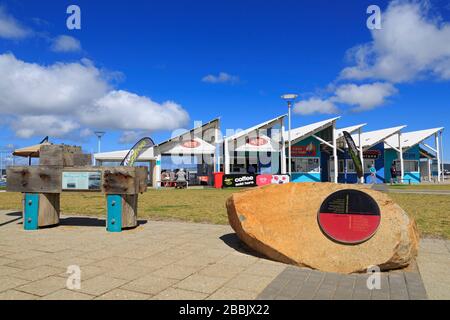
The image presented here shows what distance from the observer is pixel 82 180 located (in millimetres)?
8297

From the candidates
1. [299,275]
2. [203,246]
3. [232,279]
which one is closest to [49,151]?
[203,246]

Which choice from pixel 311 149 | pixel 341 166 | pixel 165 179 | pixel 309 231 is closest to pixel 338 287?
pixel 309 231

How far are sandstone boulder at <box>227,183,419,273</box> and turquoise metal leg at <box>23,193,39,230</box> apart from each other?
16.0 ft

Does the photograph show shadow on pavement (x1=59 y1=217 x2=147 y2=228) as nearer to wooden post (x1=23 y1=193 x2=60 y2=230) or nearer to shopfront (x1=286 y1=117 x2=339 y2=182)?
wooden post (x1=23 y1=193 x2=60 y2=230)

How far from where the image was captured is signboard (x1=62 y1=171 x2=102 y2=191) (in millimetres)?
8227

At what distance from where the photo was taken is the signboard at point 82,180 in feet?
27.0

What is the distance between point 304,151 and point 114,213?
30.8m

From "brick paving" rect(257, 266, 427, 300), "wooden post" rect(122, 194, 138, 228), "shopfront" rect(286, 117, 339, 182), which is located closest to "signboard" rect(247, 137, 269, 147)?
"shopfront" rect(286, 117, 339, 182)

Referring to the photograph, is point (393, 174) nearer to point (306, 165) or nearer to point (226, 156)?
point (306, 165)

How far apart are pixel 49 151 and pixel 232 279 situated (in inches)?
241

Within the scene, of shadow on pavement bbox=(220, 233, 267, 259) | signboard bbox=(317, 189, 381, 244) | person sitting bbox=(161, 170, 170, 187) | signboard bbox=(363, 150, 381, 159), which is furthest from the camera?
signboard bbox=(363, 150, 381, 159)

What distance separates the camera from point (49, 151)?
8516 millimetres
